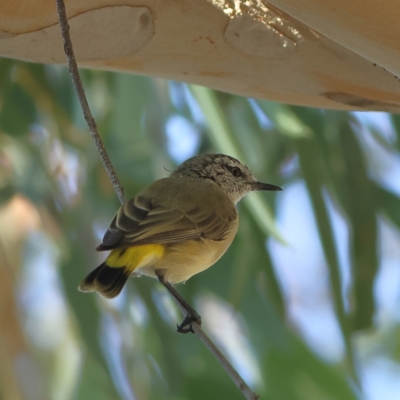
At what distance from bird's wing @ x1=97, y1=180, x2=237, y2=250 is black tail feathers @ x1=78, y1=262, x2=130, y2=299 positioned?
A: 0.05 m

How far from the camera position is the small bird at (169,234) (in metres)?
1.31

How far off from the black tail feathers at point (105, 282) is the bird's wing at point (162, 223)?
0.18 ft

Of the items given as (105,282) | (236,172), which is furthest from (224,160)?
(105,282)

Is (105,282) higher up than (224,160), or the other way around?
(224,160)

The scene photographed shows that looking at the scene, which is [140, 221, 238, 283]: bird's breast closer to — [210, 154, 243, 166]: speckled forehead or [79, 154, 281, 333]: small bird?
[79, 154, 281, 333]: small bird

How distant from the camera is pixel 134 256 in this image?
4.59 ft

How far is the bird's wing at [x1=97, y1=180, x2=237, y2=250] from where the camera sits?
134cm

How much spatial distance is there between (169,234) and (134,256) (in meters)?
0.11

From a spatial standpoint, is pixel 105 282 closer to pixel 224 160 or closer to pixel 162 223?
pixel 162 223

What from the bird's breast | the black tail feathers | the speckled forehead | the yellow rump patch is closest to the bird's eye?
the speckled forehead

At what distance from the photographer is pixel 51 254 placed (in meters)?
2.55

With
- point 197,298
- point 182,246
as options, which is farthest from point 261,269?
point 182,246

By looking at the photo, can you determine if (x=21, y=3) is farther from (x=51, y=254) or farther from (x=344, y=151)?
(x=51, y=254)

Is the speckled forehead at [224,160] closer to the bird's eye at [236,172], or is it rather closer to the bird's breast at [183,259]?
the bird's eye at [236,172]
